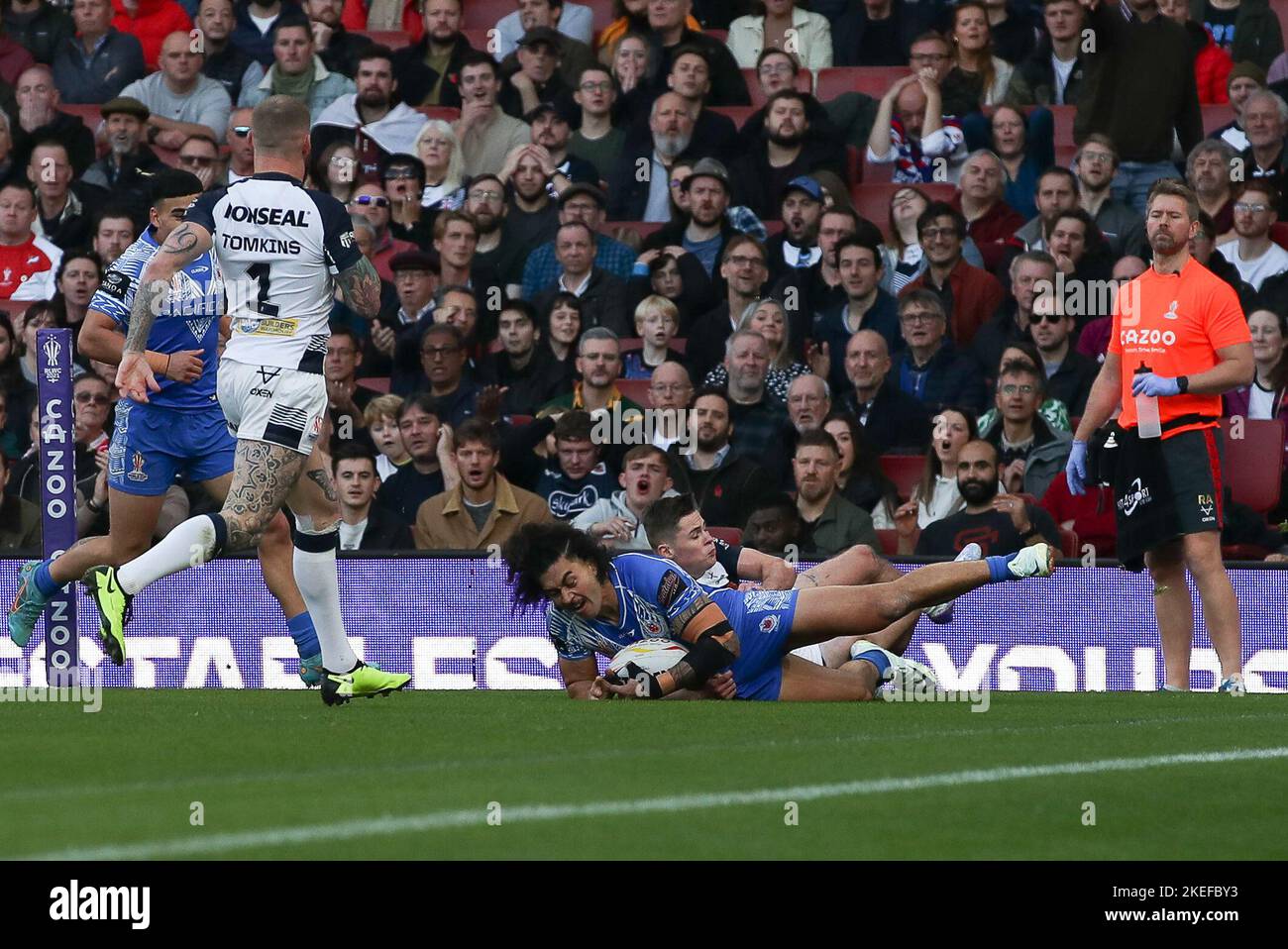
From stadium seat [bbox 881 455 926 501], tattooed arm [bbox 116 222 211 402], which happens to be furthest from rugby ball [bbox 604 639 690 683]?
stadium seat [bbox 881 455 926 501]

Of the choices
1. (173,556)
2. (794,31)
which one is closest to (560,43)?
(794,31)

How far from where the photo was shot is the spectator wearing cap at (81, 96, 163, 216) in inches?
608

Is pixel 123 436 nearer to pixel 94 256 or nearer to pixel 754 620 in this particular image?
pixel 754 620

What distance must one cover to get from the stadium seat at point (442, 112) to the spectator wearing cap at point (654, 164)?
4.84 ft

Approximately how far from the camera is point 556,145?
15.1 metres

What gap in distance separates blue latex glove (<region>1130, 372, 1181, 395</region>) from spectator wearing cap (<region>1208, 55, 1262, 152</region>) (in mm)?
5168

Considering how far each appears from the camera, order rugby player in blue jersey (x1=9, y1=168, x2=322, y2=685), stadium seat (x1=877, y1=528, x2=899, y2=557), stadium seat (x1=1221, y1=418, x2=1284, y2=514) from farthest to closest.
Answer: stadium seat (x1=877, y1=528, x2=899, y2=557), stadium seat (x1=1221, y1=418, x2=1284, y2=514), rugby player in blue jersey (x1=9, y1=168, x2=322, y2=685)

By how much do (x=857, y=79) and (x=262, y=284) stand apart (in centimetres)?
852

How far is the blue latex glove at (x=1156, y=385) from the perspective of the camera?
31.6 ft

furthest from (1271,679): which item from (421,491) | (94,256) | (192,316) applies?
(94,256)

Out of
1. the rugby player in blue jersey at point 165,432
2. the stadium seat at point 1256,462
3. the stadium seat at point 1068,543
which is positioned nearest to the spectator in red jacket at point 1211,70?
the stadium seat at point 1256,462

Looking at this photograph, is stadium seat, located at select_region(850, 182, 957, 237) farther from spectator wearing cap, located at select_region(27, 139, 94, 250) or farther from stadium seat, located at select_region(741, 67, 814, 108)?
spectator wearing cap, located at select_region(27, 139, 94, 250)

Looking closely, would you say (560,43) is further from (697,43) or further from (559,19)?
(697,43)

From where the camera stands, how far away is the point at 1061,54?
15.4 meters
